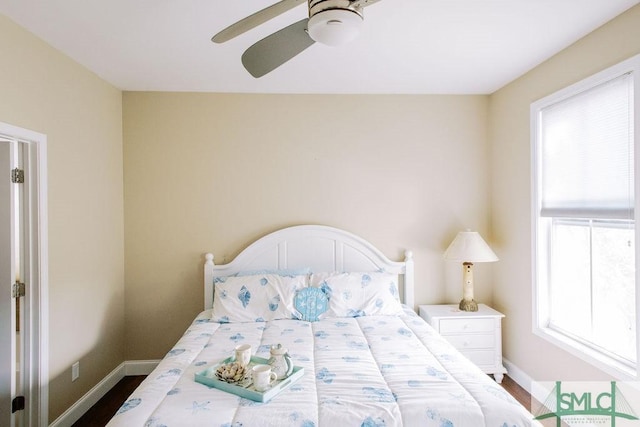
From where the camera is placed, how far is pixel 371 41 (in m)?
2.30

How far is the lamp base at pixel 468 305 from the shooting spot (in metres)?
3.10

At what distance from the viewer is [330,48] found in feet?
7.85

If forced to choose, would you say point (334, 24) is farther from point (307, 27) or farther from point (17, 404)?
point (17, 404)

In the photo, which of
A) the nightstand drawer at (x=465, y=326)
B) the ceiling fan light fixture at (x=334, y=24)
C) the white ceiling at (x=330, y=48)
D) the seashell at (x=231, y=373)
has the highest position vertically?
the white ceiling at (x=330, y=48)

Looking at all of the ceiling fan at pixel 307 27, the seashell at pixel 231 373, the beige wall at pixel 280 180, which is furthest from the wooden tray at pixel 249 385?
the beige wall at pixel 280 180

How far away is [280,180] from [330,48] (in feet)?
4.11

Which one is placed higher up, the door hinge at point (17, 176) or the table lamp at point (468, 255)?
the door hinge at point (17, 176)

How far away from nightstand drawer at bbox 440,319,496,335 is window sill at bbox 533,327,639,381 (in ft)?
1.14

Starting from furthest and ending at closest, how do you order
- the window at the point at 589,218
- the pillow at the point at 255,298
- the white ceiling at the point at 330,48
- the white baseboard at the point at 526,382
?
the pillow at the point at 255,298 < the white baseboard at the point at 526,382 < the window at the point at 589,218 < the white ceiling at the point at 330,48

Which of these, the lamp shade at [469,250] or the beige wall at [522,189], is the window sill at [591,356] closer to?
the beige wall at [522,189]

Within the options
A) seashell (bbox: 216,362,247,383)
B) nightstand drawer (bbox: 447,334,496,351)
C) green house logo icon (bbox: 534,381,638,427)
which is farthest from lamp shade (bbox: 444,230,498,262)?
seashell (bbox: 216,362,247,383)

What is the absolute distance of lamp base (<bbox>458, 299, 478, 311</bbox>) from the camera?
3.10 meters

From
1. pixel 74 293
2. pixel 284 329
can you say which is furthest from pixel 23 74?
pixel 284 329

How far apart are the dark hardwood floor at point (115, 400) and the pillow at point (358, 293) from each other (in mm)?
1078
